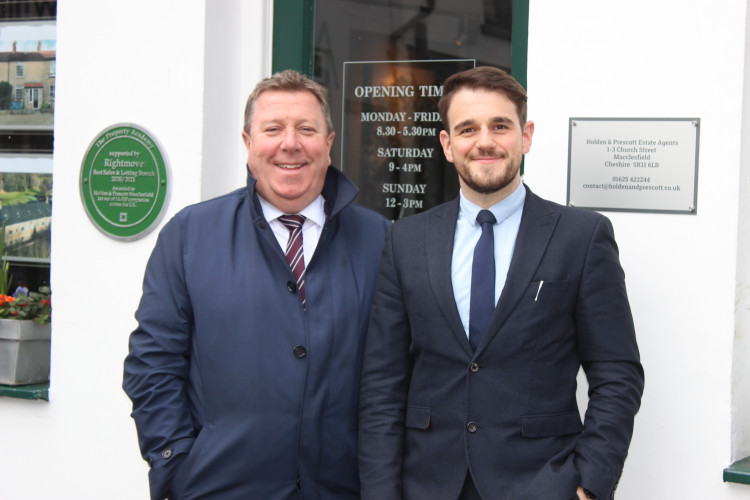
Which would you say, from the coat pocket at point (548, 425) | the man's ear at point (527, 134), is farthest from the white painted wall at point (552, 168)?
the coat pocket at point (548, 425)

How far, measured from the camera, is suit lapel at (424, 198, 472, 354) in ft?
7.84

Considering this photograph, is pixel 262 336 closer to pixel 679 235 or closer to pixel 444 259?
pixel 444 259

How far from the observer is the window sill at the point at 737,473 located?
2.93 metres

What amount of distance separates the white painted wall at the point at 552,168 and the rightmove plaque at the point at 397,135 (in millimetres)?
477

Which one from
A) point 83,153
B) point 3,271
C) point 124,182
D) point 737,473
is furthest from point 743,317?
point 3,271

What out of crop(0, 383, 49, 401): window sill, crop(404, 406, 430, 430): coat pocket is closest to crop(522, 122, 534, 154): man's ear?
crop(404, 406, 430, 430): coat pocket

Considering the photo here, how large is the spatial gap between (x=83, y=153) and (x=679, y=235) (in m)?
2.63

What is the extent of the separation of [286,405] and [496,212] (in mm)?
829

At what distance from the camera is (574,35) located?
321cm

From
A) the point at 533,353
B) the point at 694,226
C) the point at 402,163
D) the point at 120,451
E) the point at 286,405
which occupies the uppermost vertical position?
the point at 402,163

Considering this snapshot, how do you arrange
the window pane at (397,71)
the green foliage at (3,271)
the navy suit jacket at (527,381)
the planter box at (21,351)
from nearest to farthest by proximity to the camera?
the navy suit jacket at (527,381)
the window pane at (397,71)
the planter box at (21,351)
the green foliage at (3,271)

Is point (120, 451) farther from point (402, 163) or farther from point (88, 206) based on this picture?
point (402, 163)

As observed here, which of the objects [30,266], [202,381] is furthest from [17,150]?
[202,381]

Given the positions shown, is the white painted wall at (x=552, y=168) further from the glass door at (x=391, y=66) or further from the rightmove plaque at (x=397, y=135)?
the rightmove plaque at (x=397, y=135)
